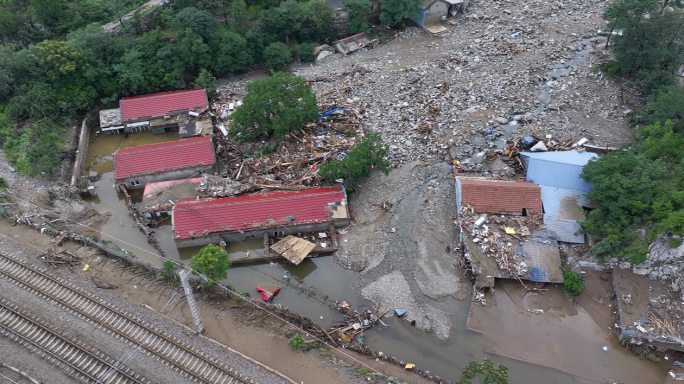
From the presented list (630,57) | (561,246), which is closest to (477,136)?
(561,246)

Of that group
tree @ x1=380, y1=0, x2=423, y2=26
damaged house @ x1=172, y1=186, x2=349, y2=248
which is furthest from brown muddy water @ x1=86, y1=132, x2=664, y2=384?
tree @ x1=380, y1=0, x2=423, y2=26

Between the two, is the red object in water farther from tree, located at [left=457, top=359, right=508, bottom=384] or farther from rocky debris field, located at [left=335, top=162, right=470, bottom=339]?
tree, located at [left=457, top=359, right=508, bottom=384]

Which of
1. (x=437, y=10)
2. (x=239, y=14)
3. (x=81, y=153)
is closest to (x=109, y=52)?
(x=81, y=153)

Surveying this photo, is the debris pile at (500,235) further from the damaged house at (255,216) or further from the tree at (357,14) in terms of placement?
the tree at (357,14)

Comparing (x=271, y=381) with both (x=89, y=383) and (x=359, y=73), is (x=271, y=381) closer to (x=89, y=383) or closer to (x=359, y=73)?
(x=89, y=383)

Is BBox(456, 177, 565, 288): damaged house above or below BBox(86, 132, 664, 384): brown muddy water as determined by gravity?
above

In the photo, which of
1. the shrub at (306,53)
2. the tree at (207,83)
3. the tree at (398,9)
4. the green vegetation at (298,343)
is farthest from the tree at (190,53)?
the green vegetation at (298,343)
